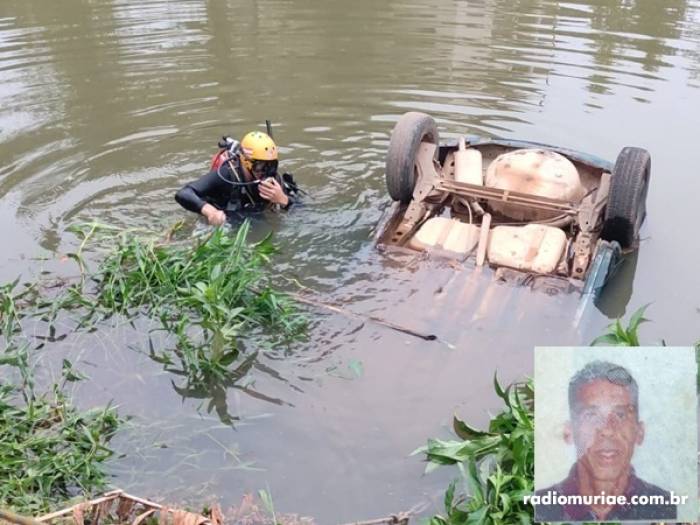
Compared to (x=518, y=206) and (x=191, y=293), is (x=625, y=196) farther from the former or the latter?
(x=191, y=293)

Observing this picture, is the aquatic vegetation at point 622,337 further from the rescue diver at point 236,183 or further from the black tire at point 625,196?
the rescue diver at point 236,183

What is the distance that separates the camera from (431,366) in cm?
529

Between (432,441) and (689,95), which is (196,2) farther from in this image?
(432,441)

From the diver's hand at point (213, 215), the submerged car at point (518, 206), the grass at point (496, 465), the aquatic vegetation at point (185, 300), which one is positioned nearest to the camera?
the grass at point (496, 465)

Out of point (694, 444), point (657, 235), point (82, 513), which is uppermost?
point (694, 444)

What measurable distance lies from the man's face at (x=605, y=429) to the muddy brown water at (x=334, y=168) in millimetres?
2385

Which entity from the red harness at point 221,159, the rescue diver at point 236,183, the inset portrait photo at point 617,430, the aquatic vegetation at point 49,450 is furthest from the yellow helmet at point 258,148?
the inset portrait photo at point 617,430

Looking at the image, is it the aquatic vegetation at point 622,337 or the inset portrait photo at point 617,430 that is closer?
the inset portrait photo at point 617,430

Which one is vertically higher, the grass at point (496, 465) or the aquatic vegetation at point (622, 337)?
the aquatic vegetation at point (622, 337)

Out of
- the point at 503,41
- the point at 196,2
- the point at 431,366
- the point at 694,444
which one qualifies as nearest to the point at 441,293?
the point at 431,366

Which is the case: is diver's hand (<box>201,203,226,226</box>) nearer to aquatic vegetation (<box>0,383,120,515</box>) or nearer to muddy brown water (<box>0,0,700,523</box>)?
muddy brown water (<box>0,0,700,523</box>)

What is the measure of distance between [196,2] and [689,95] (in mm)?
9784

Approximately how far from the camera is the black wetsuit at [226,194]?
6.87m

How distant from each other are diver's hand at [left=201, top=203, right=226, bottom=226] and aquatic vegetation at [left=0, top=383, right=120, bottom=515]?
7.69 ft
